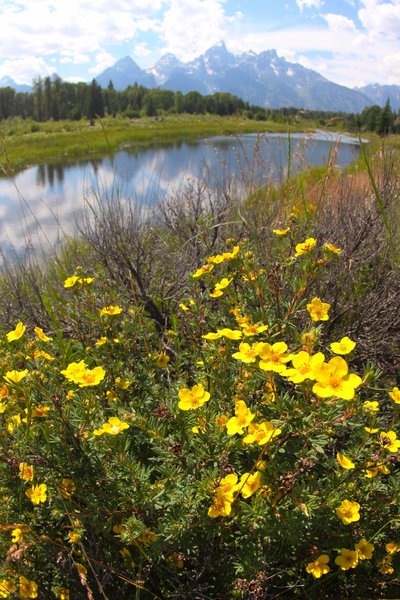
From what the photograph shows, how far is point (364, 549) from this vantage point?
1.35 metres

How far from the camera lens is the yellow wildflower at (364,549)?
1.34 m

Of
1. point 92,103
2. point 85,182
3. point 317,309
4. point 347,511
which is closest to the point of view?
point 347,511

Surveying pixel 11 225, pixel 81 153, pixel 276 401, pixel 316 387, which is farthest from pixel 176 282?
pixel 81 153

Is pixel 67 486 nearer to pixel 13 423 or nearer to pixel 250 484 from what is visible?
pixel 13 423

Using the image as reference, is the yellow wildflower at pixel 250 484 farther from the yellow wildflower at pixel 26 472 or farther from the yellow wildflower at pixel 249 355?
the yellow wildflower at pixel 26 472

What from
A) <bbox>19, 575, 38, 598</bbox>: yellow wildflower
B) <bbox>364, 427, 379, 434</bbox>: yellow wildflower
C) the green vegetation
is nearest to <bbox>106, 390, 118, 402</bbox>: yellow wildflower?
the green vegetation

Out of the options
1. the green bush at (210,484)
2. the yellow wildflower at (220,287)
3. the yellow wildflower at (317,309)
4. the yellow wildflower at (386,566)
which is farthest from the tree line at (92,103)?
the yellow wildflower at (386,566)

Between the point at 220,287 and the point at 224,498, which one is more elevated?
the point at 220,287

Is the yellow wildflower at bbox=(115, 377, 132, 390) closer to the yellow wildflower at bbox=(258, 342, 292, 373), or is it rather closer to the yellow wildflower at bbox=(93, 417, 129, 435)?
the yellow wildflower at bbox=(93, 417, 129, 435)

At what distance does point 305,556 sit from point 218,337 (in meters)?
0.76

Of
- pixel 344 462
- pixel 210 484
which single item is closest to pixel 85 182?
pixel 210 484

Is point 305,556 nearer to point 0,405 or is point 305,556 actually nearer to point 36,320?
point 0,405

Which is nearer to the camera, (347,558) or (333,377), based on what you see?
(333,377)

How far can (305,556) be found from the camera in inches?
57.9
